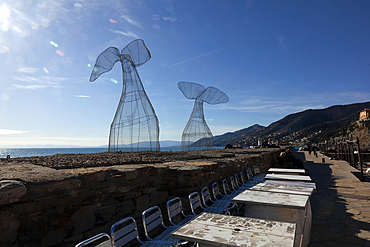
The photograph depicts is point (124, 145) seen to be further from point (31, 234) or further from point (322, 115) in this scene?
point (322, 115)

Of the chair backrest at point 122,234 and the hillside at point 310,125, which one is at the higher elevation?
the hillside at point 310,125

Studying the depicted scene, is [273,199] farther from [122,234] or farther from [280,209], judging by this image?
[122,234]

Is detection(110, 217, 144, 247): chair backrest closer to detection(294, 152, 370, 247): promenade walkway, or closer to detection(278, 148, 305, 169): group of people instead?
detection(294, 152, 370, 247): promenade walkway

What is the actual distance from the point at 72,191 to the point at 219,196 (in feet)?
10.2

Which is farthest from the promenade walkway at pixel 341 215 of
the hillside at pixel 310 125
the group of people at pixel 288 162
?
the hillside at pixel 310 125

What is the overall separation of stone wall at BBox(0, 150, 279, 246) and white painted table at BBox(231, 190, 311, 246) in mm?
1290

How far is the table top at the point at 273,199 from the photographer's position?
2861 mm

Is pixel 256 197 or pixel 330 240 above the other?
pixel 256 197

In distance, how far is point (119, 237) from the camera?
1.97 metres

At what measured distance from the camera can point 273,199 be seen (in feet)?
10.3

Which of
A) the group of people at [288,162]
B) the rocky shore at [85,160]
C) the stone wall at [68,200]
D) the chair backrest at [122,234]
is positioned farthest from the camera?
the group of people at [288,162]

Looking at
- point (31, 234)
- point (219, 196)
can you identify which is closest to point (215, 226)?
point (31, 234)

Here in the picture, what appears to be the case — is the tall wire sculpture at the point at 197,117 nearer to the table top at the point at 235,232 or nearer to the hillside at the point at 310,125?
the table top at the point at 235,232

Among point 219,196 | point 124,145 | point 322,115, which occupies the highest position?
point 322,115
